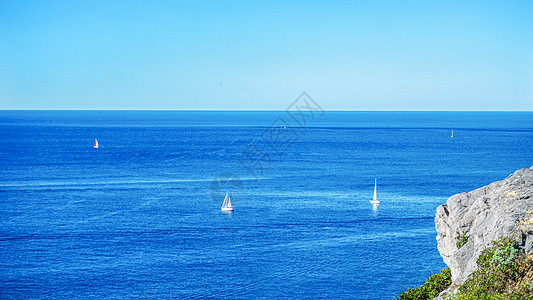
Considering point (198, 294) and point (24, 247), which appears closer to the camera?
point (198, 294)

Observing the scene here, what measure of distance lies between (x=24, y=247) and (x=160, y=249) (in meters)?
18.1

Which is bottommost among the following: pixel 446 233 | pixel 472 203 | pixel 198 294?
pixel 198 294

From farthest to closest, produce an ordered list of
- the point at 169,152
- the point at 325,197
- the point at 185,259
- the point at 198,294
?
the point at 169,152, the point at 325,197, the point at 185,259, the point at 198,294

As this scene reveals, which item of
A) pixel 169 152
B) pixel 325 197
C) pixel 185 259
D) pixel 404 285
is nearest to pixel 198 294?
pixel 185 259

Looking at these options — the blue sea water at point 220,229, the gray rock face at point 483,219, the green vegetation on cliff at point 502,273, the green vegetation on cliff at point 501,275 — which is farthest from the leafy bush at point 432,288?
the blue sea water at point 220,229

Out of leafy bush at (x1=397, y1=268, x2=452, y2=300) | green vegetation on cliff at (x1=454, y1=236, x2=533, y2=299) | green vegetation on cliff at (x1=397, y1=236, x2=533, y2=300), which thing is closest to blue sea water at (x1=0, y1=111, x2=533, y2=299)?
leafy bush at (x1=397, y1=268, x2=452, y2=300)

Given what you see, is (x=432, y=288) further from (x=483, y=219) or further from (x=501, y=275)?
(x=501, y=275)

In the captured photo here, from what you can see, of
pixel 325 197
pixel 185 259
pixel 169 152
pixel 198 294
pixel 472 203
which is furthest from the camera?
pixel 169 152

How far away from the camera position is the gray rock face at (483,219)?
724 inches

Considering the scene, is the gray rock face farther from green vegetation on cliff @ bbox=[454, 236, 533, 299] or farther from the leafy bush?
the leafy bush

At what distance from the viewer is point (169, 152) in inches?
7121

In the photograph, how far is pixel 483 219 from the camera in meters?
20.6

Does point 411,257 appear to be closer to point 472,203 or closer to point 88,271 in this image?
point 88,271

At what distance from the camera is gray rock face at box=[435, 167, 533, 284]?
724 inches
